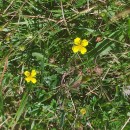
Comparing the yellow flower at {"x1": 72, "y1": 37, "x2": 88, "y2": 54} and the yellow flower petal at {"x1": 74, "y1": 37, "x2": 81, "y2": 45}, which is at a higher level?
the yellow flower petal at {"x1": 74, "y1": 37, "x2": 81, "y2": 45}

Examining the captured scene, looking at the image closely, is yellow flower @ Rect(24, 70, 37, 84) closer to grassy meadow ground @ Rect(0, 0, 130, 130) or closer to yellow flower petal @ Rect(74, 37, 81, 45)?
grassy meadow ground @ Rect(0, 0, 130, 130)

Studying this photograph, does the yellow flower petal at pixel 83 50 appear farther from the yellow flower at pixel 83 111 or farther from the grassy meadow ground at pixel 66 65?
the yellow flower at pixel 83 111

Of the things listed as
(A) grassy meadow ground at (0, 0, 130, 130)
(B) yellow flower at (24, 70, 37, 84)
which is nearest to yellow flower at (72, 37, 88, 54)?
(A) grassy meadow ground at (0, 0, 130, 130)

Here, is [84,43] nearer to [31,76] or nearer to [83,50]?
[83,50]

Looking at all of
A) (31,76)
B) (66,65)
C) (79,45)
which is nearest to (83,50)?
(79,45)

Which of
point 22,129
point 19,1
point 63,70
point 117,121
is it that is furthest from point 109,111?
point 19,1

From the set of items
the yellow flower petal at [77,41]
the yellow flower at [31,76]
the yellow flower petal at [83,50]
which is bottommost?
the yellow flower at [31,76]

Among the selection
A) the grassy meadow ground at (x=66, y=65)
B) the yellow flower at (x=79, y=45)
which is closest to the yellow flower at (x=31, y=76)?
the grassy meadow ground at (x=66, y=65)

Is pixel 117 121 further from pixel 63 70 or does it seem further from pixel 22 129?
pixel 22 129
